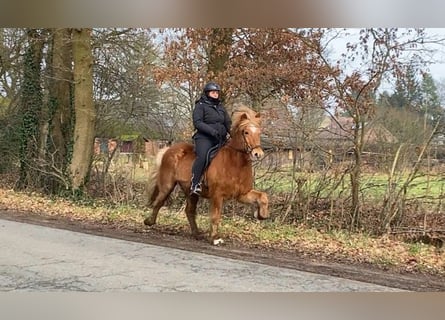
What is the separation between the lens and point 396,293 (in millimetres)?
3896

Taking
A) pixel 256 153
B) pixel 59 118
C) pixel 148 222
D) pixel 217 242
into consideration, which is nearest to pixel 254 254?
pixel 217 242

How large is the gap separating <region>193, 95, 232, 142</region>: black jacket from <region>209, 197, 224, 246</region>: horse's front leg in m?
0.46

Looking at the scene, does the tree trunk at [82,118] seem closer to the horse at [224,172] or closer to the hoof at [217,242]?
the horse at [224,172]

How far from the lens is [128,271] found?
4.10m

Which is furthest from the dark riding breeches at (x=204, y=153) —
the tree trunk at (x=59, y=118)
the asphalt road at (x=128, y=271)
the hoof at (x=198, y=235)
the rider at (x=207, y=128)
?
the tree trunk at (x=59, y=118)

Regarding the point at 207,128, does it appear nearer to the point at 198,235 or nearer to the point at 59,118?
the point at 198,235

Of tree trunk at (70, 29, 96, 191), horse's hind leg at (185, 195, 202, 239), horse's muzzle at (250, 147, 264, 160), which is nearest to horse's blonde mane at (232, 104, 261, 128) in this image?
horse's muzzle at (250, 147, 264, 160)

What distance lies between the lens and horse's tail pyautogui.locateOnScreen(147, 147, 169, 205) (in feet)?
14.3

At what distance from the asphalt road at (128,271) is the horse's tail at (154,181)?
0.37m

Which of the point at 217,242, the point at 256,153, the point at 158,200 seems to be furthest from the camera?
the point at 158,200

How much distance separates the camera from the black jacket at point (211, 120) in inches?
163

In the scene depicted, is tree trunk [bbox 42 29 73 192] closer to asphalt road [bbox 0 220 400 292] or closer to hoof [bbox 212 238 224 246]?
asphalt road [bbox 0 220 400 292]

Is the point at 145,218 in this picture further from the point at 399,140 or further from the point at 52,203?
the point at 399,140

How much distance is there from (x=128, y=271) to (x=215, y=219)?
28.7 inches
